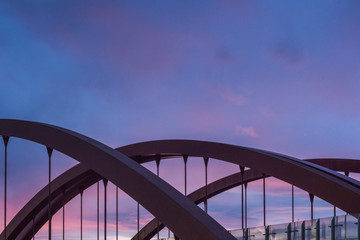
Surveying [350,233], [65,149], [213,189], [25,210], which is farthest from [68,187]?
[350,233]

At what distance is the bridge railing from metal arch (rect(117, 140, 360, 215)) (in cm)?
437

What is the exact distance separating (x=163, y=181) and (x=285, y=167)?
19.8ft

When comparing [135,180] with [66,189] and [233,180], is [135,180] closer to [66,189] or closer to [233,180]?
[66,189]

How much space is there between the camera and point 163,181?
17234 mm

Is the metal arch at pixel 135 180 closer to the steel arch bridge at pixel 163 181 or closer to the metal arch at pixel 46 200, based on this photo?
the steel arch bridge at pixel 163 181

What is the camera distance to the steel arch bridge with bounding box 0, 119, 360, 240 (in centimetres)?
1570

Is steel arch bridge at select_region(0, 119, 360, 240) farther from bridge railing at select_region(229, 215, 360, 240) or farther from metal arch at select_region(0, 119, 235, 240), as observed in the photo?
bridge railing at select_region(229, 215, 360, 240)

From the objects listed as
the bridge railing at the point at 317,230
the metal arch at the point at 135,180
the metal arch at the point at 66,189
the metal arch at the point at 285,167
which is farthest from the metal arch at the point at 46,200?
the bridge railing at the point at 317,230

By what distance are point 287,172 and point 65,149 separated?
8083mm

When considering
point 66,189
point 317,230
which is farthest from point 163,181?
point 66,189

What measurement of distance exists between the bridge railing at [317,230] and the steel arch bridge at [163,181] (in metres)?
1.13

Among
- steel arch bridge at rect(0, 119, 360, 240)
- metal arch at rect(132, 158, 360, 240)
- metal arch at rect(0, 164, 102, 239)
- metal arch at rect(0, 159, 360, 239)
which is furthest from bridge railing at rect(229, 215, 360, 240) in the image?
metal arch at rect(0, 164, 102, 239)

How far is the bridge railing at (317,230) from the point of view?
43.2ft

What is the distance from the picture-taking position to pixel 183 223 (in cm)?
1545
